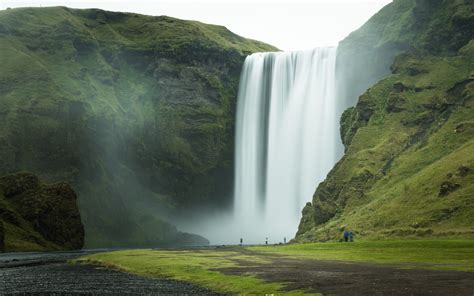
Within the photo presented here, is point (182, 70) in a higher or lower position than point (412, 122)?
higher

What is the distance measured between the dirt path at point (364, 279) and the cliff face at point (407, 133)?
29.4 meters

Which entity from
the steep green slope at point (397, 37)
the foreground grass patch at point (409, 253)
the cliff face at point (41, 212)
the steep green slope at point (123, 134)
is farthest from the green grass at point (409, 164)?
the steep green slope at point (123, 134)

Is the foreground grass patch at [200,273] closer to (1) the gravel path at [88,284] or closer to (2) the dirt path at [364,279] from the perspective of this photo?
(2) the dirt path at [364,279]

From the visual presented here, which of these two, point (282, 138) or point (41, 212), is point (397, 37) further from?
point (41, 212)

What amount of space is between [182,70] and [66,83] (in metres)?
43.0

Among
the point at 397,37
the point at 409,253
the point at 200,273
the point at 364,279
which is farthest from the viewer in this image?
the point at 397,37

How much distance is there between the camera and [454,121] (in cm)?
9556

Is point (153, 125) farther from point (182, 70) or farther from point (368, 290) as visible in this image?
point (368, 290)

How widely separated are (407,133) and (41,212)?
93.2m

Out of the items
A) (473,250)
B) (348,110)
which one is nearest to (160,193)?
(348,110)

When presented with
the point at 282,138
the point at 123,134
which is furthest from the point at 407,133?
the point at 123,134

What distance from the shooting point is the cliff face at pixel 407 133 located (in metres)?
74.7

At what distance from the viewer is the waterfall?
136500mm

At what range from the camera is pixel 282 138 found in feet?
498
